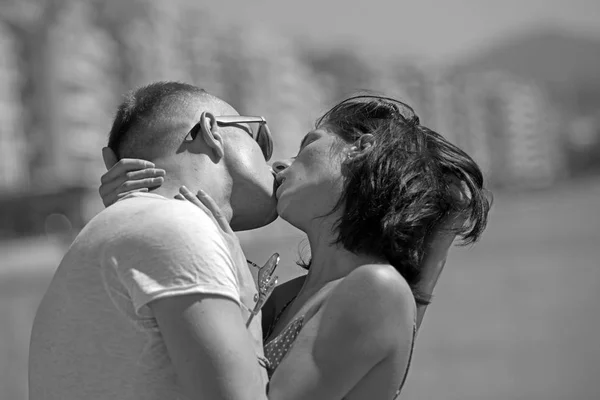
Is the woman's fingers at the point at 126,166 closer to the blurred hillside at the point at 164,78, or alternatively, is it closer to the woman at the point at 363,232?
the woman at the point at 363,232

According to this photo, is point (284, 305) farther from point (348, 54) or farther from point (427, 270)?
point (348, 54)

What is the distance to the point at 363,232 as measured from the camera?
2.48 m

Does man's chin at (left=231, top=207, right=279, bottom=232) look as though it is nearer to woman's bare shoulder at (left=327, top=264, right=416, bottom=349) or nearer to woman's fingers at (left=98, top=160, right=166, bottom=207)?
woman's fingers at (left=98, top=160, right=166, bottom=207)

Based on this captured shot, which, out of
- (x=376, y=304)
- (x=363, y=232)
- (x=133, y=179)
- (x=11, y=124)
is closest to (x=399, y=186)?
(x=363, y=232)

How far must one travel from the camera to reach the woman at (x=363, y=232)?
2225 millimetres

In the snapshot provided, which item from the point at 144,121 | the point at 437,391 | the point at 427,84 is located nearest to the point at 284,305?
the point at 144,121

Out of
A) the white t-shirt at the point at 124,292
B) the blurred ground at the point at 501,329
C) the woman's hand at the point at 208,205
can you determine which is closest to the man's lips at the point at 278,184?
the woman's hand at the point at 208,205

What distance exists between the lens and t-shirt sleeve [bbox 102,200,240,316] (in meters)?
2.01

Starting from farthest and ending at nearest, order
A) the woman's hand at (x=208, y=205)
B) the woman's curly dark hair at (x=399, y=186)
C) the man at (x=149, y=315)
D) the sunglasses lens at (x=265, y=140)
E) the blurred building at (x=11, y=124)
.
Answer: the blurred building at (x=11, y=124)
the sunglasses lens at (x=265, y=140)
the woman's curly dark hair at (x=399, y=186)
the woman's hand at (x=208, y=205)
the man at (x=149, y=315)

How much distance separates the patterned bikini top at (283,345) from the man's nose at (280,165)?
53cm

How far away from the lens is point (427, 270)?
2740 mm

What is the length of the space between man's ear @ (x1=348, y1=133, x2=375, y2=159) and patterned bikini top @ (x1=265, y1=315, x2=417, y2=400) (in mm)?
479

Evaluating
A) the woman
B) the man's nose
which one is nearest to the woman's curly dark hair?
the woman

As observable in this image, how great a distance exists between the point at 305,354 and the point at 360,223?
0.42 metres
